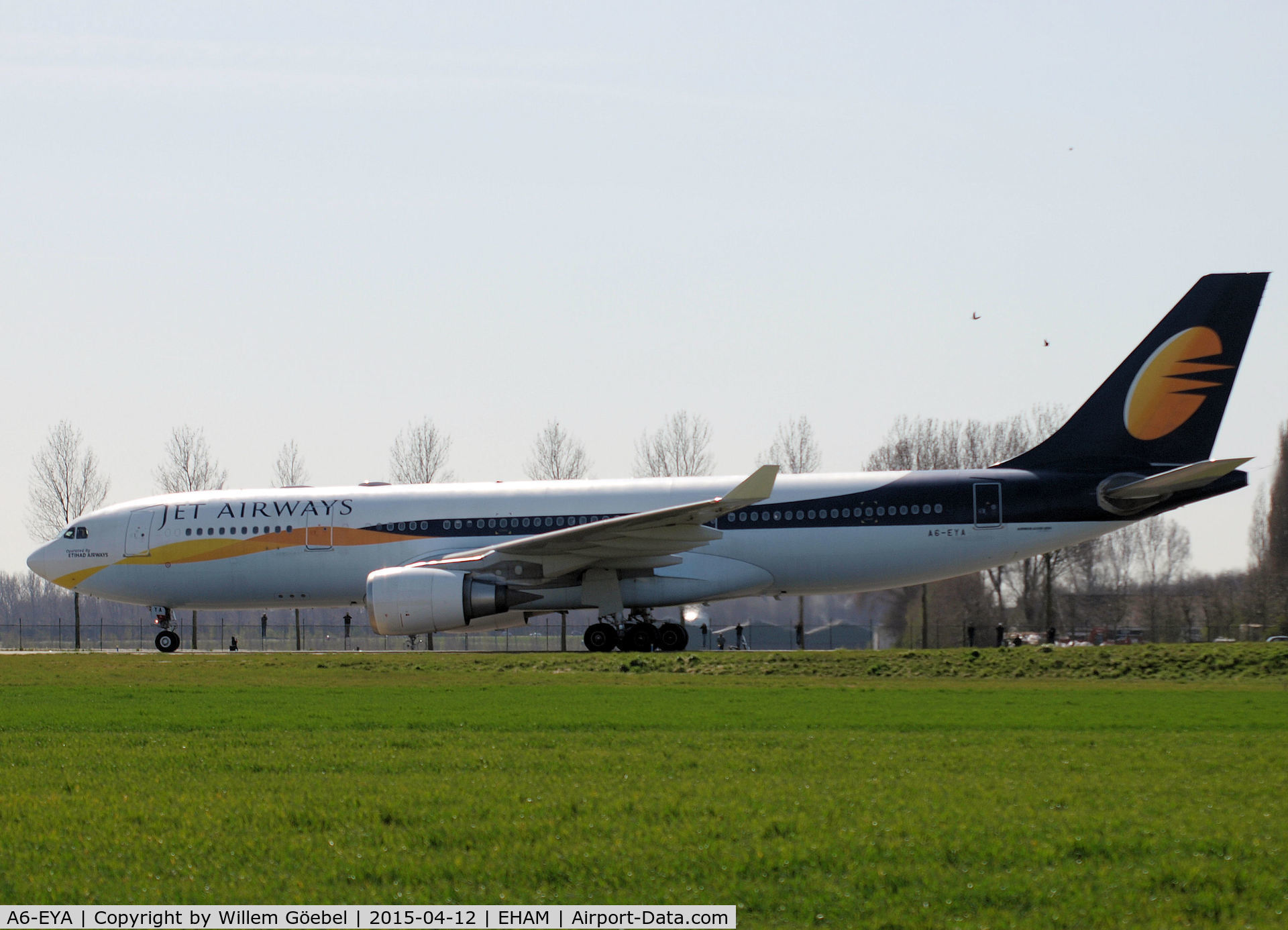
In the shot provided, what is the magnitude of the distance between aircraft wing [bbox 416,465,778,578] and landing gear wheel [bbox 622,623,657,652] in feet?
4.53

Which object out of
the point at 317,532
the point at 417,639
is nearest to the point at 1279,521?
the point at 417,639

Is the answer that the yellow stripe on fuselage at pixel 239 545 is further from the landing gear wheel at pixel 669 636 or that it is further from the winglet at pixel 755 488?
the winglet at pixel 755 488

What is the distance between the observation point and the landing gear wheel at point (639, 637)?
2484 centimetres

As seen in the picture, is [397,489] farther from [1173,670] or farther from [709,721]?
[709,721]

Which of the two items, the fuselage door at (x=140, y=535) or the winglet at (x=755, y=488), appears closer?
the winglet at (x=755, y=488)

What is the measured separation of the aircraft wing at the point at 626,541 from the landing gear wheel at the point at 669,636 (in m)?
1.46

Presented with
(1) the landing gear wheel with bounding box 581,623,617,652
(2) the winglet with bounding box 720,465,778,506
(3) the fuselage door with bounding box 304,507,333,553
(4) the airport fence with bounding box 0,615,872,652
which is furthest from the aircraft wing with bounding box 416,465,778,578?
(4) the airport fence with bounding box 0,615,872,652

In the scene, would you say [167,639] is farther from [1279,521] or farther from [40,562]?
[1279,521]

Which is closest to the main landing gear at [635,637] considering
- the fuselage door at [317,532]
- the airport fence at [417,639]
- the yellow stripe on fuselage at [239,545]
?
the yellow stripe on fuselage at [239,545]

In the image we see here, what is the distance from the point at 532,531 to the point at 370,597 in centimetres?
360

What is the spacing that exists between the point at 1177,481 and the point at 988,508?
3.31 meters

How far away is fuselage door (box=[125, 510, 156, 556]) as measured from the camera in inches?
1096

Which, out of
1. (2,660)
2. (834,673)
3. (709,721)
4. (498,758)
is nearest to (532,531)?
(834,673)

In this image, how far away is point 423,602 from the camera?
908 inches
